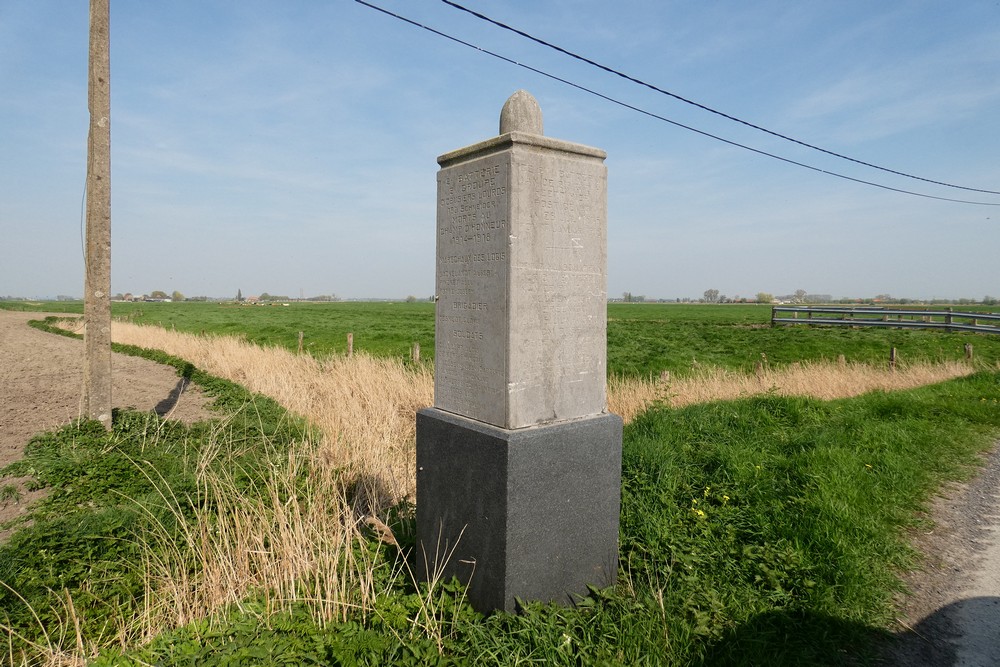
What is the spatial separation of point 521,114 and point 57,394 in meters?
12.0

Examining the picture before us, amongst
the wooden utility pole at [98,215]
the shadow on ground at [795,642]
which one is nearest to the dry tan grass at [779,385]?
the shadow on ground at [795,642]

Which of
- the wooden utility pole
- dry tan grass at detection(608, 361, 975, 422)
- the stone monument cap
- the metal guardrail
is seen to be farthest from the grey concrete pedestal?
the metal guardrail

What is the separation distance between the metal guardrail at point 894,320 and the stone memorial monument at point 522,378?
81.5ft

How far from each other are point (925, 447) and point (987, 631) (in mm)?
3855

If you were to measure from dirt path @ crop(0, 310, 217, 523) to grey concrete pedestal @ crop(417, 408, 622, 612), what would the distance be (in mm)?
4570

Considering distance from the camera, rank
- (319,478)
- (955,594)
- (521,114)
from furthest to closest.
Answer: (319,478), (955,594), (521,114)

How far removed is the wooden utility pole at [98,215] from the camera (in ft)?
25.0

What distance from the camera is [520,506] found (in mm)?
2979

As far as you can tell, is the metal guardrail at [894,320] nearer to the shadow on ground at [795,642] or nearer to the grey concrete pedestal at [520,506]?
the shadow on ground at [795,642]

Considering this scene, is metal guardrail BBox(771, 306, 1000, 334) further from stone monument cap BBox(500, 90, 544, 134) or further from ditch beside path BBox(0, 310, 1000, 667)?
stone monument cap BBox(500, 90, 544, 134)

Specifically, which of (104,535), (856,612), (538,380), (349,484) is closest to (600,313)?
(538,380)

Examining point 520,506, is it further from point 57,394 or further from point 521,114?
point 57,394

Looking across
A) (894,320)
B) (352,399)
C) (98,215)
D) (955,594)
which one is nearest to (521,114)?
(955,594)

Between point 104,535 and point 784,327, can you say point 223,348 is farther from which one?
point 784,327
